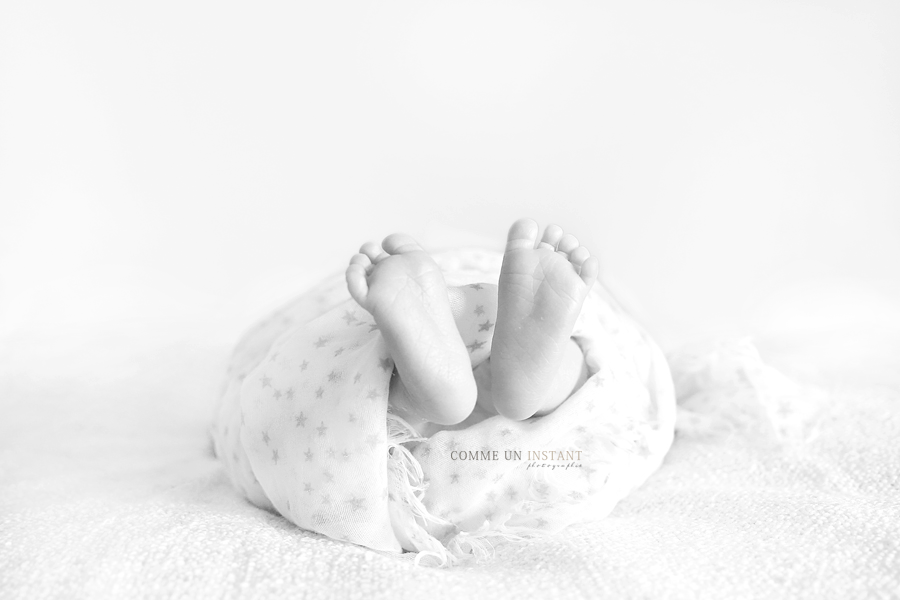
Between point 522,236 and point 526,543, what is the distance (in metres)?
0.31

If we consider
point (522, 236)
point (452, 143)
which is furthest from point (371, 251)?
point (452, 143)

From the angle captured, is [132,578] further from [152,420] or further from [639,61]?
[639,61]

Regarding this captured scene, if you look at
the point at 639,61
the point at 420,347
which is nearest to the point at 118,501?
the point at 420,347

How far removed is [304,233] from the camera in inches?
74.2

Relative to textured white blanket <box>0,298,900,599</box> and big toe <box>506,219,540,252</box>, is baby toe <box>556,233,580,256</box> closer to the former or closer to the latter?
big toe <box>506,219,540,252</box>

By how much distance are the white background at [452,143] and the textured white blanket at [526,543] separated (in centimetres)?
48

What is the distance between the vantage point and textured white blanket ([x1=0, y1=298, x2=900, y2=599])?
2.21 feet

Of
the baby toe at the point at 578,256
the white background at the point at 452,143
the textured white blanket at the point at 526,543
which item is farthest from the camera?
the white background at the point at 452,143

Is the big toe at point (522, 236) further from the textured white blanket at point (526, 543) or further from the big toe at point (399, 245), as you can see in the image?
the textured white blanket at point (526, 543)

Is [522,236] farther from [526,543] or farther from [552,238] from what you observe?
[526,543]

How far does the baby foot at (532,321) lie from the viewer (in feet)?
2.39

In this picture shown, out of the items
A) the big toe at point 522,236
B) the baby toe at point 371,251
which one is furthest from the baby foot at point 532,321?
the baby toe at point 371,251

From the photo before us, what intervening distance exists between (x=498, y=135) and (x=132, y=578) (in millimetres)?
1404

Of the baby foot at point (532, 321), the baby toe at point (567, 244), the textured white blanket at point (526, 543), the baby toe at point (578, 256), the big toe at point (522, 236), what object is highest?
the big toe at point (522, 236)
